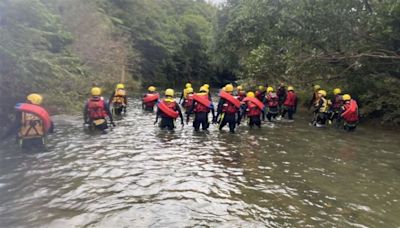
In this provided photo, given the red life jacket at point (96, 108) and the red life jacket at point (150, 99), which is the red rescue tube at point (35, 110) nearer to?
the red life jacket at point (96, 108)

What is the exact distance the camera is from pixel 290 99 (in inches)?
783

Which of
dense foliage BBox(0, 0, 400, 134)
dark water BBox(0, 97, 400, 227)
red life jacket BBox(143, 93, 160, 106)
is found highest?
dense foliage BBox(0, 0, 400, 134)

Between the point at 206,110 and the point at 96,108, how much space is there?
3.93 meters

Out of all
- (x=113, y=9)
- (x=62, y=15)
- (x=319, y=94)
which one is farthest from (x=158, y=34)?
(x=319, y=94)

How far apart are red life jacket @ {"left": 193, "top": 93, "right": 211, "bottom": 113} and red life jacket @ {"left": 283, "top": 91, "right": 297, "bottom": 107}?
6.15 m

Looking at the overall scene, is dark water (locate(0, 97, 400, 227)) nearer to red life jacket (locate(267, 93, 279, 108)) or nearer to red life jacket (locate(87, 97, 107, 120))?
red life jacket (locate(87, 97, 107, 120))

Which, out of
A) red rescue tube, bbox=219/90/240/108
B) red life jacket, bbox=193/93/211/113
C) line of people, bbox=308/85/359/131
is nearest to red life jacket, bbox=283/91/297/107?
line of people, bbox=308/85/359/131

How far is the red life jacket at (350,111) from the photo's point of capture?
16036mm

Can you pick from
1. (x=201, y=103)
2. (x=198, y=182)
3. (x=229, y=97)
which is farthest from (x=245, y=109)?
(x=198, y=182)

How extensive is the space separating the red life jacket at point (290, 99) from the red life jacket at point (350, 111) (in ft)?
11.8

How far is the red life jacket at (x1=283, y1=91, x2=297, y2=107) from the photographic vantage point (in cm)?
1970

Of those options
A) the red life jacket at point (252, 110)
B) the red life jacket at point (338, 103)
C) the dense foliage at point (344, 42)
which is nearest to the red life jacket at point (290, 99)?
the dense foliage at point (344, 42)

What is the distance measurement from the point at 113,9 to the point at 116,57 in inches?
318

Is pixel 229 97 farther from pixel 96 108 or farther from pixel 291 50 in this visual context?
pixel 291 50
